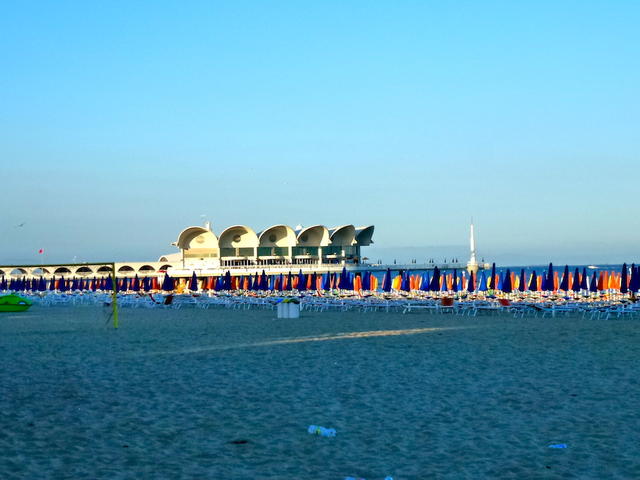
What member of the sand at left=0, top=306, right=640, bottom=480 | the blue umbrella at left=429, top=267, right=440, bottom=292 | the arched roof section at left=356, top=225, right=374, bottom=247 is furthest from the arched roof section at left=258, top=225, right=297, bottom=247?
the sand at left=0, top=306, right=640, bottom=480

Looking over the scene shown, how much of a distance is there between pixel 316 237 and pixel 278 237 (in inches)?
161

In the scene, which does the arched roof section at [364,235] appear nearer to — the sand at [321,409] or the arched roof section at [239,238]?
the arched roof section at [239,238]

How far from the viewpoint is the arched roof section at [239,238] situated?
255 ft

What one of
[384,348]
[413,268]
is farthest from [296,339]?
[413,268]

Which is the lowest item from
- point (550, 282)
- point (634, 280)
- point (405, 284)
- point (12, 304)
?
point (12, 304)

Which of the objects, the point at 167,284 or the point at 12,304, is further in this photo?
the point at 167,284

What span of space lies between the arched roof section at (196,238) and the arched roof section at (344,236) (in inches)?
502

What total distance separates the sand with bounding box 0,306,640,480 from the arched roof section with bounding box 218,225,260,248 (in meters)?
63.0

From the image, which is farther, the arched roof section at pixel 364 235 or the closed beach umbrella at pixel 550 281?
the arched roof section at pixel 364 235

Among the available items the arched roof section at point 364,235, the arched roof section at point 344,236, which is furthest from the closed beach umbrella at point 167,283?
the arched roof section at point 364,235

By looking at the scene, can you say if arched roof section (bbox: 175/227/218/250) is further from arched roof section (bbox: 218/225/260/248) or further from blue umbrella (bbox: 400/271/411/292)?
blue umbrella (bbox: 400/271/411/292)

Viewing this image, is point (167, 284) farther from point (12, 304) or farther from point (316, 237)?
point (316, 237)

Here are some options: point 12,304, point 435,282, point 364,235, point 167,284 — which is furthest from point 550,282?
point 364,235

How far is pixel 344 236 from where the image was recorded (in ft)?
269
